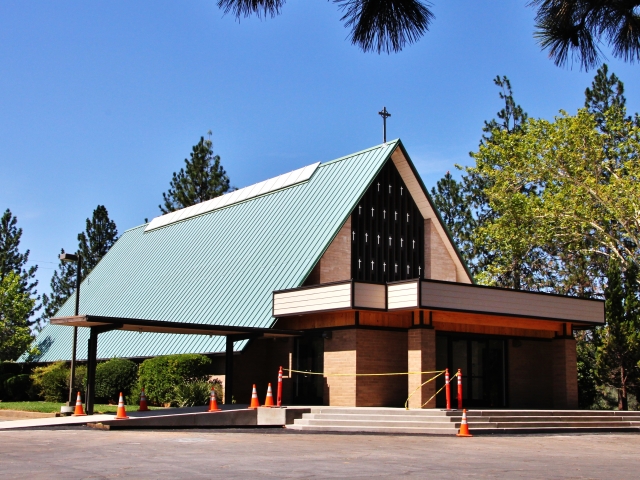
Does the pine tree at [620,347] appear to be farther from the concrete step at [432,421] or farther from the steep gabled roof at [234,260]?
the concrete step at [432,421]

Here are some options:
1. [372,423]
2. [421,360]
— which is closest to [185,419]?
[372,423]

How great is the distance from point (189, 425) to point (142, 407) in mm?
1992

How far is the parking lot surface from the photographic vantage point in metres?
10.5

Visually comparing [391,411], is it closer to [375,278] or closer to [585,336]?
[375,278]

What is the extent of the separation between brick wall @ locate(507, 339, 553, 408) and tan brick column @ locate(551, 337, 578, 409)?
206mm

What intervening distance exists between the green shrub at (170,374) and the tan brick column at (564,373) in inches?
459

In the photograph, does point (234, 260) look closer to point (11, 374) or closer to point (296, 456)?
point (11, 374)

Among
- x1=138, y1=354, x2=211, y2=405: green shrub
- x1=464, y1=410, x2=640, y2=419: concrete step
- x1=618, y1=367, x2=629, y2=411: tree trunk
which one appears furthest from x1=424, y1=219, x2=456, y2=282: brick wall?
x1=138, y1=354, x2=211, y2=405: green shrub

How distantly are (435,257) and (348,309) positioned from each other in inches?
326

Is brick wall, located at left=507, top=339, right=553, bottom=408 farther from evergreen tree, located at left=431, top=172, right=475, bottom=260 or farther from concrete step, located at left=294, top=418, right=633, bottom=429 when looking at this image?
evergreen tree, located at left=431, top=172, right=475, bottom=260

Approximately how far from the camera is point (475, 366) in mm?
25500

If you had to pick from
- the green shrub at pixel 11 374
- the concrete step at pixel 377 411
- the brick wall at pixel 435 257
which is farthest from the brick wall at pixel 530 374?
the green shrub at pixel 11 374

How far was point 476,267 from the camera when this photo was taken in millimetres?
52688

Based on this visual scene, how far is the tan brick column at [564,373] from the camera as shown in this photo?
1042 inches
